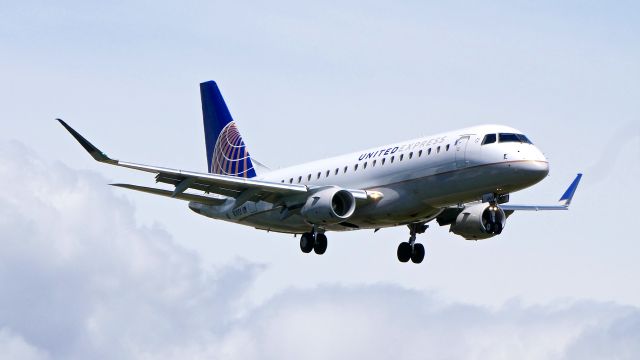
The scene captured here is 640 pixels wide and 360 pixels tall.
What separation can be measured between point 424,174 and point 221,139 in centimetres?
1622

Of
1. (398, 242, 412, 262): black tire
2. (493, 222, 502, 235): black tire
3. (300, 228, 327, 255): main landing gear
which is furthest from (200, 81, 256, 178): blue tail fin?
(493, 222, 502, 235): black tire

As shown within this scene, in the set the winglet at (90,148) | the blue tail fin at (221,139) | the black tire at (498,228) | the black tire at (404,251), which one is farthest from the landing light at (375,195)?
the blue tail fin at (221,139)

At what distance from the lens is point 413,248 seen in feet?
196

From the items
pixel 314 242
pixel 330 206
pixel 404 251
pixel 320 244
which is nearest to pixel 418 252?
pixel 404 251

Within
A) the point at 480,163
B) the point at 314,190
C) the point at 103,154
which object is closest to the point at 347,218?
the point at 314,190

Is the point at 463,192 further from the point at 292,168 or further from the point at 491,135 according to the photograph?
the point at 292,168

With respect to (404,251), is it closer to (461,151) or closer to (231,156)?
(461,151)

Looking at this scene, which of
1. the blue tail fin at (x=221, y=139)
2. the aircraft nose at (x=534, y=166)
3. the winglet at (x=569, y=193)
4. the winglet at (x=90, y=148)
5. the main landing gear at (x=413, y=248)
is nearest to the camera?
the winglet at (x=90, y=148)

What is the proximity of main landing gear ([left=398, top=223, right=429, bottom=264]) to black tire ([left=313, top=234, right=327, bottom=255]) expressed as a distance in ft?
14.5

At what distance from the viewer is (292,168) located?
60969mm

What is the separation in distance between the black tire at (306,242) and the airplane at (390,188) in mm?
39

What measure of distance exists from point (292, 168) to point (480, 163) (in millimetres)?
11273

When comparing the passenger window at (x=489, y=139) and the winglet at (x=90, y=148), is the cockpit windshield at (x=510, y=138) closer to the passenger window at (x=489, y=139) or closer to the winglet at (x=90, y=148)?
the passenger window at (x=489, y=139)

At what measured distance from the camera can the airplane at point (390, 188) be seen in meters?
52.1
